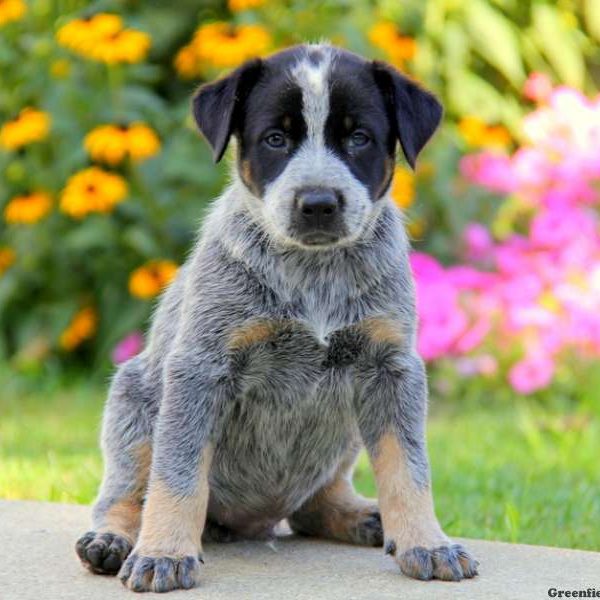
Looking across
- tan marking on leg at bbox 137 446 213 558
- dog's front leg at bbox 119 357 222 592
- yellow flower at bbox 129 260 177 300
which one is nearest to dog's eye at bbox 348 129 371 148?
dog's front leg at bbox 119 357 222 592

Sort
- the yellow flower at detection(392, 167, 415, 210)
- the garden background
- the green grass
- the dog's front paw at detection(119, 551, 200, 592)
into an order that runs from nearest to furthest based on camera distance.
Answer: the dog's front paw at detection(119, 551, 200, 592) < the green grass < the garden background < the yellow flower at detection(392, 167, 415, 210)

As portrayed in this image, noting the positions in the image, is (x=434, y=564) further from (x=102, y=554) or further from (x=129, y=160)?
(x=129, y=160)

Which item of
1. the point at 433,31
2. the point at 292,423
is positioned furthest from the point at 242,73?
the point at 433,31

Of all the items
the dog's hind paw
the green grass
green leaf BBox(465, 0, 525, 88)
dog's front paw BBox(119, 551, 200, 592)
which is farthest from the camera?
green leaf BBox(465, 0, 525, 88)

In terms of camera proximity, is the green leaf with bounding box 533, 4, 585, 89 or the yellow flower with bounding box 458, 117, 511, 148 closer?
the yellow flower with bounding box 458, 117, 511, 148

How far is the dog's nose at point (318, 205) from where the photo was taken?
161 inches

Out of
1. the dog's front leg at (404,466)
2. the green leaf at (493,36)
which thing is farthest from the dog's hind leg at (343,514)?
the green leaf at (493,36)

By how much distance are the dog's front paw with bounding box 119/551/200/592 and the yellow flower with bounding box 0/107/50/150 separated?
4.70 meters

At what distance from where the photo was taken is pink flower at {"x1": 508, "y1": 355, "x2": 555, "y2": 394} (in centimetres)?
757

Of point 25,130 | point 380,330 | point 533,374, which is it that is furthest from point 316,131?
point 25,130

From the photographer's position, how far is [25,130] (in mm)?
8062

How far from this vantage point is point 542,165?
8453 mm

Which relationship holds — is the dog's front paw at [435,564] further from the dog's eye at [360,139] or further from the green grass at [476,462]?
the dog's eye at [360,139]

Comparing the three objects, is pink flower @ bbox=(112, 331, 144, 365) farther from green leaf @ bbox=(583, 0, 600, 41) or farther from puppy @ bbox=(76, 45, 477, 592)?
green leaf @ bbox=(583, 0, 600, 41)
